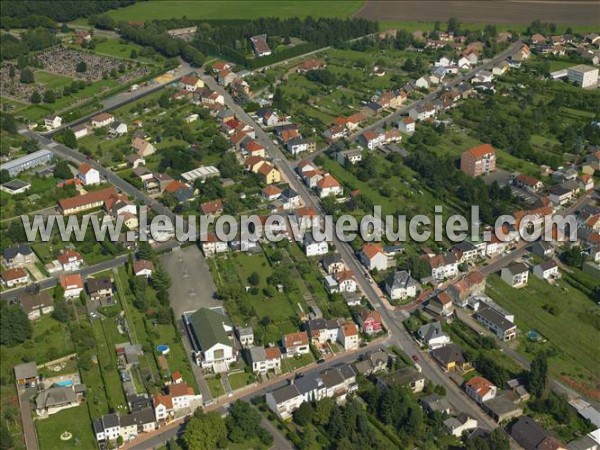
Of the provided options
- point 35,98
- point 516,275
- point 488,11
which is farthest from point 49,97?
point 488,11

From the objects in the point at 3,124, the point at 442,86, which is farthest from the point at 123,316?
the point at 442,86

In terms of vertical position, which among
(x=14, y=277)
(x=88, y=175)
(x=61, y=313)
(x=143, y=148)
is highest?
(x=88, y=175)

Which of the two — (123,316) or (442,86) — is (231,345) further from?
(442,86)

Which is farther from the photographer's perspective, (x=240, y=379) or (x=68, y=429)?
(x=240, y=379)

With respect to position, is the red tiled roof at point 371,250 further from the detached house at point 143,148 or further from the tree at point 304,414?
the detached house at point 143,148

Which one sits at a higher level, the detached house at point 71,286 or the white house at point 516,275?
the detached house at point 71,286

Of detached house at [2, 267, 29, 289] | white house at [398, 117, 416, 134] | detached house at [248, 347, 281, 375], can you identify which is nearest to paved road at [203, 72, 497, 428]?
detached house at [248, 347, 281, 375]

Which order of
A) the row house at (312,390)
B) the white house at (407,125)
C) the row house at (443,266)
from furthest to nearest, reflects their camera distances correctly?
the white house at (407,125) → the row house at (443,266) → the row house at (312,390)

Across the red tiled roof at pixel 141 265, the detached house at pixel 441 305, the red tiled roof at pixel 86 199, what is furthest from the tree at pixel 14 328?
the detached house at pixel 441 305

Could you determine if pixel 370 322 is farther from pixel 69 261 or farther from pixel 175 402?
pixel 69 261
